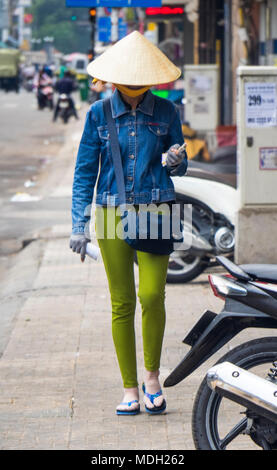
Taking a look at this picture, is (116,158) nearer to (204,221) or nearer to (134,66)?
(134,66)

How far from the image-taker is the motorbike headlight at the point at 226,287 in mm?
4016

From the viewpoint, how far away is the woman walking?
16.7 feet

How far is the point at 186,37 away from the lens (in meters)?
24.3

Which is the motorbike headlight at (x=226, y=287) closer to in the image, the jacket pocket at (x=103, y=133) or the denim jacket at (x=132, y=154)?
the denim jacket at (x=132, y=154)

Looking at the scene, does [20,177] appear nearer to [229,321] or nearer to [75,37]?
[229,321]

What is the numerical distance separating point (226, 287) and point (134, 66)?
1.52m

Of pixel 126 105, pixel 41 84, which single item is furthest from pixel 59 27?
pixel 126 105

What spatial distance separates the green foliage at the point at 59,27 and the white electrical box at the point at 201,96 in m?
102

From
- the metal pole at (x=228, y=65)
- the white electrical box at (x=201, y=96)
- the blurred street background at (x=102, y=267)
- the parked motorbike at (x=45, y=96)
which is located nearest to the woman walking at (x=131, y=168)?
the blurred street background at (x=102, y=267)

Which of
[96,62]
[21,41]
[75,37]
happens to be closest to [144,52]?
[96,62]

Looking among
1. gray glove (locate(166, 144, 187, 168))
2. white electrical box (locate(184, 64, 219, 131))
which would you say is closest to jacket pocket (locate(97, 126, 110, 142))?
gray glove (locate(166, 144, 187, 168))

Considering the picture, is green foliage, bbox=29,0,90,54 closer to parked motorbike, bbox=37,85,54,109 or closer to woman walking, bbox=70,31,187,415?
parked motorbike, bbox=37,85,54,109
